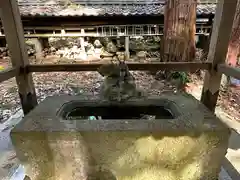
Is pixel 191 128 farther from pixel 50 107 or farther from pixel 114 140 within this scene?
pixel 50 107

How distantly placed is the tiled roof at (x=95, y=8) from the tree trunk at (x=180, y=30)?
1.15 metres

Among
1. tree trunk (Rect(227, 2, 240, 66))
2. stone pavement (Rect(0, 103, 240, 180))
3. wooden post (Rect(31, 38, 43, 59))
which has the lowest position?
stone pavement (Rect(0, 103, 240, 180))

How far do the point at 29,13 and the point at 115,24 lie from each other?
7.92 ft

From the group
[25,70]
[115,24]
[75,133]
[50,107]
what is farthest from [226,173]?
[115,24]

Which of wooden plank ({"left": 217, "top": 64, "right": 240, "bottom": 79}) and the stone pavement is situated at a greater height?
wooden plank ({"left": 217, "top": 64, "right": 240, "bottom": 79})

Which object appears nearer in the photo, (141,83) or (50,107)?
(50,107)

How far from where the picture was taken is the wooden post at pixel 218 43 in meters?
1.90

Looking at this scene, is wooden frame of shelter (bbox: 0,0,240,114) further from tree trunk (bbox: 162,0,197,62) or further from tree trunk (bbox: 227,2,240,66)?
tree trunk (bbox: 162,0,197,62)

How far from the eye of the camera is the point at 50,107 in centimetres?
171

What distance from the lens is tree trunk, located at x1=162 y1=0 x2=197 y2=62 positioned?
4.75 meters

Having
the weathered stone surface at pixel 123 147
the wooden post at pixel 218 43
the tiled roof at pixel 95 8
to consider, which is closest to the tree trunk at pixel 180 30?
the tiled roof at pixel 95 8

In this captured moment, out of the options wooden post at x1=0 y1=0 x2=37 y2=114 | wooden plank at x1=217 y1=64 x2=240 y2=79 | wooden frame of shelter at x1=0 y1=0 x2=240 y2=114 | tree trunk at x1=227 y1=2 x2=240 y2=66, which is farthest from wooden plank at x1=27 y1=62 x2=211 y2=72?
tree trunk at x1=227 y1=2 x2=240 y2=66

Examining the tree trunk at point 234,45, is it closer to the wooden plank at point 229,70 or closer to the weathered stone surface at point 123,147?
the wooden plank at point 229,70

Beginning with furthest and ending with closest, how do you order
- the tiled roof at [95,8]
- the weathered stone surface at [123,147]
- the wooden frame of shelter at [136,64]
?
1. the tiled roof at [95,8]
2. the wooden frame of shelter at [136,64]
3. the weathered stone surface at [123,147]
